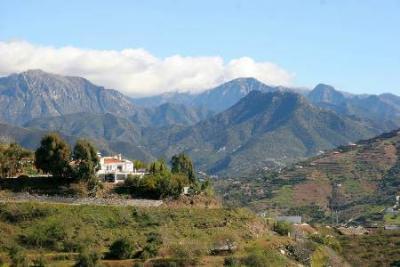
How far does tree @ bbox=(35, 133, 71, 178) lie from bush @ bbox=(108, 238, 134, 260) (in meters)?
14.1

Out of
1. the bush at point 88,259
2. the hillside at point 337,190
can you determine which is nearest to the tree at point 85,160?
the bush at point 88,259

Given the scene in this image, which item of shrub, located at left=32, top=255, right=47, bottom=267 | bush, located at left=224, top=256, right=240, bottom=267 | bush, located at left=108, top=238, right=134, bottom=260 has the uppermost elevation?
bush, located at left=108, top=238, right=134, bottom=260

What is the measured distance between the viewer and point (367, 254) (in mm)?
87000

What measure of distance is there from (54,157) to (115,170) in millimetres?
9472

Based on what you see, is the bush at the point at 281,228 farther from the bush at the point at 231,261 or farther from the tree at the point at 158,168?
the bush at the point at 231,261

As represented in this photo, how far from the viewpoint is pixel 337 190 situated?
17338 centimetres

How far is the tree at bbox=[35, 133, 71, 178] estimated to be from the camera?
65500 mm

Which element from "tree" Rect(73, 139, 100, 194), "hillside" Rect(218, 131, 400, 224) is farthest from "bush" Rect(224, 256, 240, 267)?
"hillside" Rect(218, 131, 400, 224)

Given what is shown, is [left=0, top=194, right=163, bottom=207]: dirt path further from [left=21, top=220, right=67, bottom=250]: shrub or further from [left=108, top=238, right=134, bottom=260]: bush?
[left=108, top=238, right=134, bottom=260]: bush

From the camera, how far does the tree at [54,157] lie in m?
65.5

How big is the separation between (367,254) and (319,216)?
66.3m

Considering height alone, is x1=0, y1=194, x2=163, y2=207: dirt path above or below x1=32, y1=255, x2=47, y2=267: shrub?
above

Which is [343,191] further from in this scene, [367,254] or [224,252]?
[224,252]

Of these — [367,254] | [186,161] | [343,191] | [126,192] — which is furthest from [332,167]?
[126,192]
